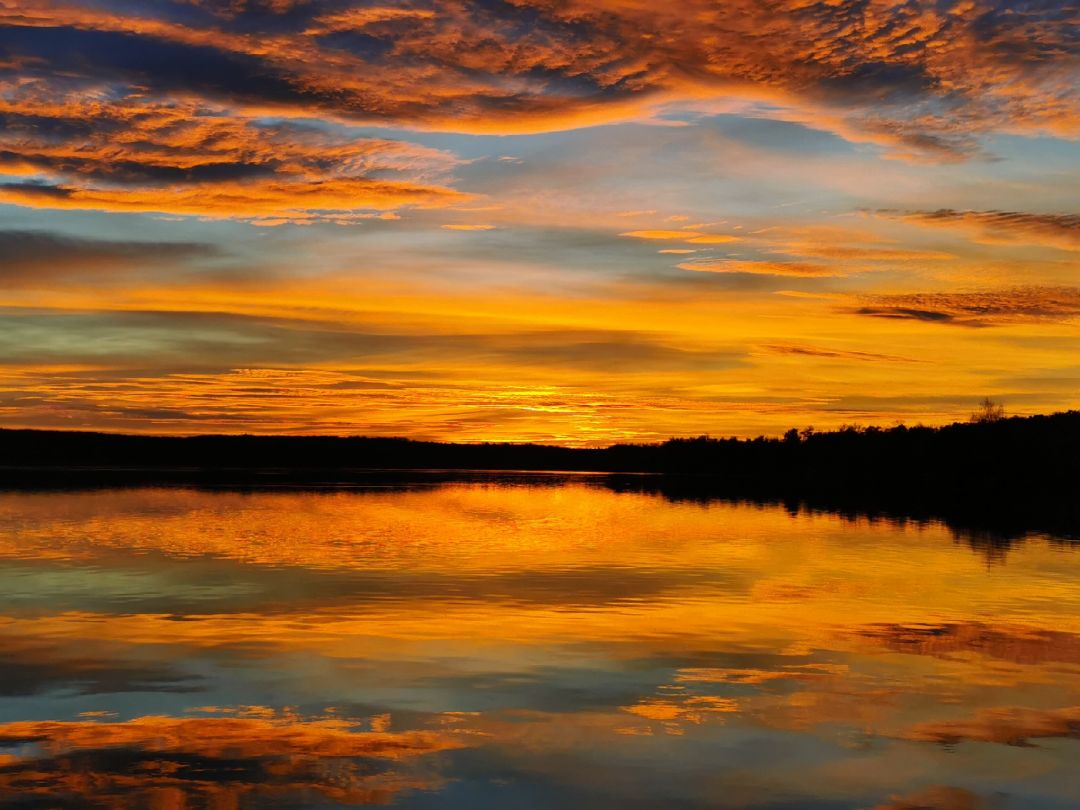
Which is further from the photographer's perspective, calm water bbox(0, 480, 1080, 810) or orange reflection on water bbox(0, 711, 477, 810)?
calm water bbox(0, 480, 1080, 810)

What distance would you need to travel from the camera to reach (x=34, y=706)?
46.0ft

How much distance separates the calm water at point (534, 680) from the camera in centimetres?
1142

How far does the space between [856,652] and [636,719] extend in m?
6.11

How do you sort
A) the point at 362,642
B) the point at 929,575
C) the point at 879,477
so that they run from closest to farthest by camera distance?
the point at 362,642, the point at 929,575, the point at 879,477

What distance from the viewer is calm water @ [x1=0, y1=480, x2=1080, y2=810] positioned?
11.4 m

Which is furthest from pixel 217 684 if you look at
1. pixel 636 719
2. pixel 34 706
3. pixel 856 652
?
pixel 856 652

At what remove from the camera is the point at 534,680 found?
16094mm

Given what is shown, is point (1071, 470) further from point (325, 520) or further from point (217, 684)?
point (217, 684)

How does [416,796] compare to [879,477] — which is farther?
[879,477]

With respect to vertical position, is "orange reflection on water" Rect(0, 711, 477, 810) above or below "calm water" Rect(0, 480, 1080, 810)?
above

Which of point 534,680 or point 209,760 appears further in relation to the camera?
point 534,680

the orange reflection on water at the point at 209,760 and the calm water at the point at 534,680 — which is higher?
the orange reflection on water at the point at 209,760

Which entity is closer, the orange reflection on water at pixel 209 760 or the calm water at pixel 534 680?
the orange reflection on water at pixel 209 760

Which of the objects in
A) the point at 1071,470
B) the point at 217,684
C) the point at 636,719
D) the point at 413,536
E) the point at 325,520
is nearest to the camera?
the point at 636,719
